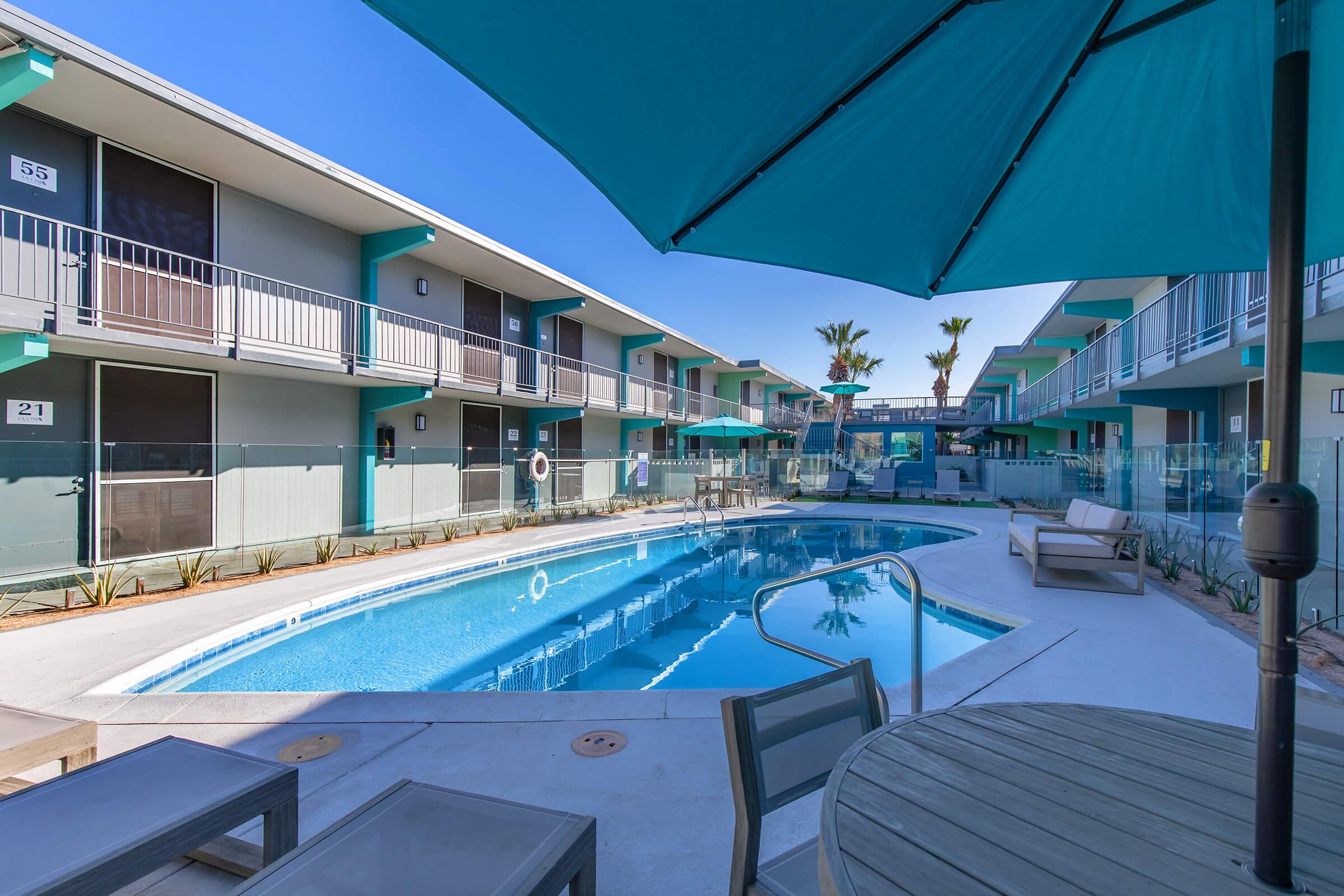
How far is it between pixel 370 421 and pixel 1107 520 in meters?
11.7

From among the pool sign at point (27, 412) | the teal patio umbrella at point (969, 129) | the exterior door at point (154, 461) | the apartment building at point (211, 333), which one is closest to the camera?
the teal patio umbrella at point (969, 129)

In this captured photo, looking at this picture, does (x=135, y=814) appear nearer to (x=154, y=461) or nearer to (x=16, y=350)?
(x=16, y=350)

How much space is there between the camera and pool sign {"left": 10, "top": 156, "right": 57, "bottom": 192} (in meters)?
6.50

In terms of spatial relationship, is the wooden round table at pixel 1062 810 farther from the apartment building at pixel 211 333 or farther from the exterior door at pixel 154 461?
the exterior door at pixel 154 461

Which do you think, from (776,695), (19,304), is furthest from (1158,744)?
(19,304)

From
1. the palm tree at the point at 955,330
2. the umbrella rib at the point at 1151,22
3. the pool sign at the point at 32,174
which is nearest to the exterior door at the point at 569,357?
the pool sign at the point at 32,174

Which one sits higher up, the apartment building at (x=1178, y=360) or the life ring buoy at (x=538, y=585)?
the apartment building at (x=1178, y=360)

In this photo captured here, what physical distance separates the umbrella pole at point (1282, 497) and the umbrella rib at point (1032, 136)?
0.99 metres

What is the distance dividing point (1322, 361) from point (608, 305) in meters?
13.1

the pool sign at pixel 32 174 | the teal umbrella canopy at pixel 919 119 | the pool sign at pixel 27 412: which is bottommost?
the pool sign at pixel 27 412

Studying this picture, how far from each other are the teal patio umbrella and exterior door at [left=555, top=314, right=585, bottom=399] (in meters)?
11.7

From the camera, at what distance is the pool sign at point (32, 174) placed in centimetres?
650

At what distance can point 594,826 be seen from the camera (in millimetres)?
1619

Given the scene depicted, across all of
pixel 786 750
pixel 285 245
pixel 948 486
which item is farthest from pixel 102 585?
pixel 948 486
